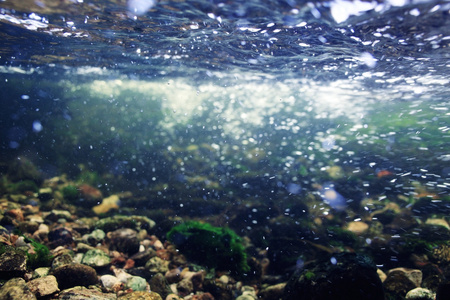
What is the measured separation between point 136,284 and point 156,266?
1.13 metres

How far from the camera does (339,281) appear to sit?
5215mm

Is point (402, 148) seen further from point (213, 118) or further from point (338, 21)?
point (213, 118)

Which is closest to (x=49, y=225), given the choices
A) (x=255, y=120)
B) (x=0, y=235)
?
(x=0, y=235)

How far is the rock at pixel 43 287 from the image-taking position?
430 cm

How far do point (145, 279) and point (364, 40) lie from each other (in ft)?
Result: 36.9

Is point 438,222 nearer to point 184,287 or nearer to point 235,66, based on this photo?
point 184,287

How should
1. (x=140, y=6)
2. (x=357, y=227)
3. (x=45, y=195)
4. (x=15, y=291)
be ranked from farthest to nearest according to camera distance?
(x=45, y=195) → (x=357, y=227) → (x=140, y=6) → (x=15, y=291)

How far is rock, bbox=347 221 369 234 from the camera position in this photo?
9422 mm

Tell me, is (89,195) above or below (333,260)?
below

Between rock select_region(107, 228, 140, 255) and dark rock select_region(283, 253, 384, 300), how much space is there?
5107 millimetres

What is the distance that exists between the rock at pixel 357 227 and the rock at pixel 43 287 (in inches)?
383

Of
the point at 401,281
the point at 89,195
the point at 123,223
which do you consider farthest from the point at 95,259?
the point at 401,281

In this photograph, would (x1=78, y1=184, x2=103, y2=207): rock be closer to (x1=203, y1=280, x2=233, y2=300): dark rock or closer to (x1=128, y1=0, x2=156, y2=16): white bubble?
(x1=203, y1=280, x2=233, y2=300): dark rock

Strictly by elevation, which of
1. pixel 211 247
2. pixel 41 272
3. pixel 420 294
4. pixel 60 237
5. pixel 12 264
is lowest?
pixel 60 237
